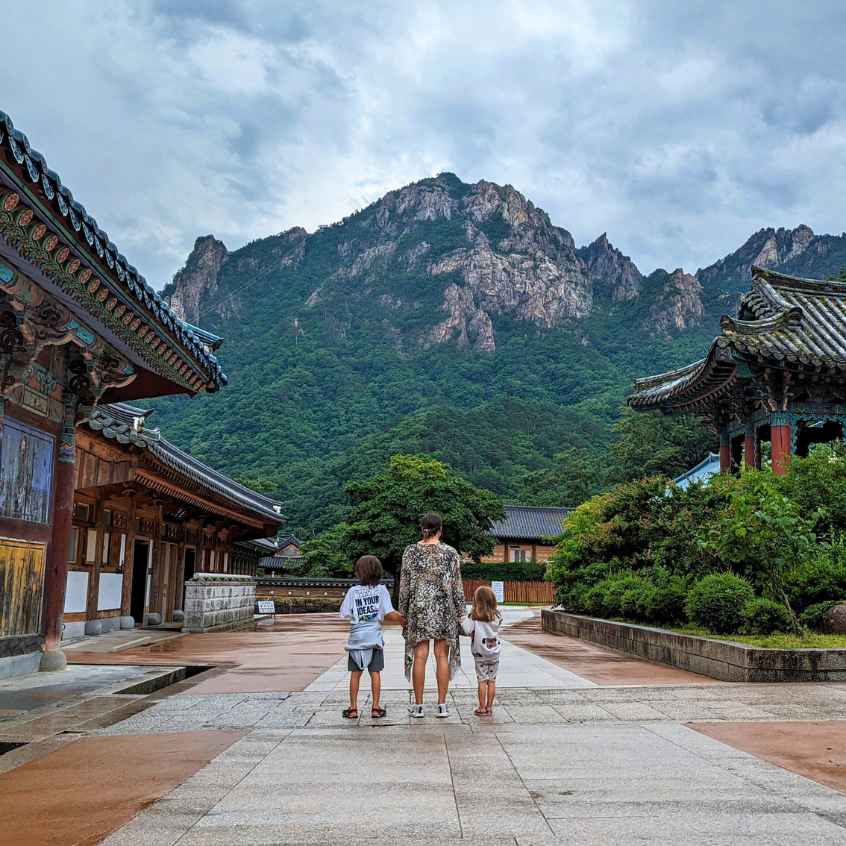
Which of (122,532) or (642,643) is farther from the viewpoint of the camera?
(122,532)

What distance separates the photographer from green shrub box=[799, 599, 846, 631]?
10883 millimetres

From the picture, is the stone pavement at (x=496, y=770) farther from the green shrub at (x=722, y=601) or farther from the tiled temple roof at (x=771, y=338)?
the tiled temple roof at (x=771, y=338)

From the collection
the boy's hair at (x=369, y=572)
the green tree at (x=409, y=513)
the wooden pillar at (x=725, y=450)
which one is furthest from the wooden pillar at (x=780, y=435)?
the green tree at (x=409, y=513)

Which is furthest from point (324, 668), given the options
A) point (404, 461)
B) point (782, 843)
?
point (404, 461)

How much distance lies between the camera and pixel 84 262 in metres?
7.10

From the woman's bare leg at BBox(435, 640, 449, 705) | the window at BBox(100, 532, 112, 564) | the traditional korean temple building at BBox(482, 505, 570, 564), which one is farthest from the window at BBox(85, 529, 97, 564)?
the traditional korean temple building at BBox(482, 505, 570, 564)

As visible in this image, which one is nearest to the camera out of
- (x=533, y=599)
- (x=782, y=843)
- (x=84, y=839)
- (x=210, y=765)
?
(x=782, y=843)

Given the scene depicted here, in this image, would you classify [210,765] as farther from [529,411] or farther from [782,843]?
[529,411]

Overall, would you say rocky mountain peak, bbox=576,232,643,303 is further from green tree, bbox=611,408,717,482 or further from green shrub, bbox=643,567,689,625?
green shrub, bbox=643,567,689,625

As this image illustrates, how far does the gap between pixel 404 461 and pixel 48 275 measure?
37014 mm

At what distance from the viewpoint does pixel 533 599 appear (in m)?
46.9

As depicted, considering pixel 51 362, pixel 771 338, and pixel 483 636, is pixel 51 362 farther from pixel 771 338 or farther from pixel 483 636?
pixel 771 338

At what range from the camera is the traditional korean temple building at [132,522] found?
44.6ft

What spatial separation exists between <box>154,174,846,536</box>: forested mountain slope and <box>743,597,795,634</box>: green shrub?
52290 millimetres
